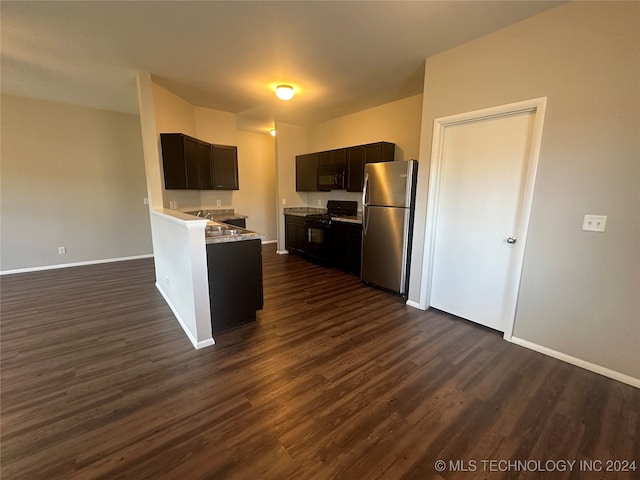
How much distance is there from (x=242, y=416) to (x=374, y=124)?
454 centimetres

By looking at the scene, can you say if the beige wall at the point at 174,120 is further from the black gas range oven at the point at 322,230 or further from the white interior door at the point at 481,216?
the white interior door at the point at 481,216

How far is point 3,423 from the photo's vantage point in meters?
1.59

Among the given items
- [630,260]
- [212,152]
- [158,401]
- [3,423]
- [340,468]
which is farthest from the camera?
[212,152]

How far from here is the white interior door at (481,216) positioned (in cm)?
243

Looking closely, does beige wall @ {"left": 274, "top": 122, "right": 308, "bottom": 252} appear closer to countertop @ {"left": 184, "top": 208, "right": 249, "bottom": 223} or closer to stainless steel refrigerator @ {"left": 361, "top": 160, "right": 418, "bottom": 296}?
countertop @ {"left": 184, "top": 208, "right": 249, "bottom": 223}

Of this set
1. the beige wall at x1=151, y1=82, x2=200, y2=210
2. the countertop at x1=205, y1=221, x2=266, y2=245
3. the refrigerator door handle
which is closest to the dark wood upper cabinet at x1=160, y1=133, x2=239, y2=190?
the beige wall at x1=151, y1=82, x2=200, y2=210

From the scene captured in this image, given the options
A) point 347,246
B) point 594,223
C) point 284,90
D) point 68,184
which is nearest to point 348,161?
point 347,246

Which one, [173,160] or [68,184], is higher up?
[173,160]

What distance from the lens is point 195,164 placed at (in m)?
4.09

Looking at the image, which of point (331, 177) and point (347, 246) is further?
point (331, 177)

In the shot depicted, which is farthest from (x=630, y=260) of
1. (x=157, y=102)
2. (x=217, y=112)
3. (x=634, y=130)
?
(x=217, y=112)

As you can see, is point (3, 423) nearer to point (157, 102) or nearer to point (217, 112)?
point (157, 102)

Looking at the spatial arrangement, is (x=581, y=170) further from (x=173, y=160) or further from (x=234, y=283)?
(x=173, y=160)

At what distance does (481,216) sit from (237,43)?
295 centimetres
